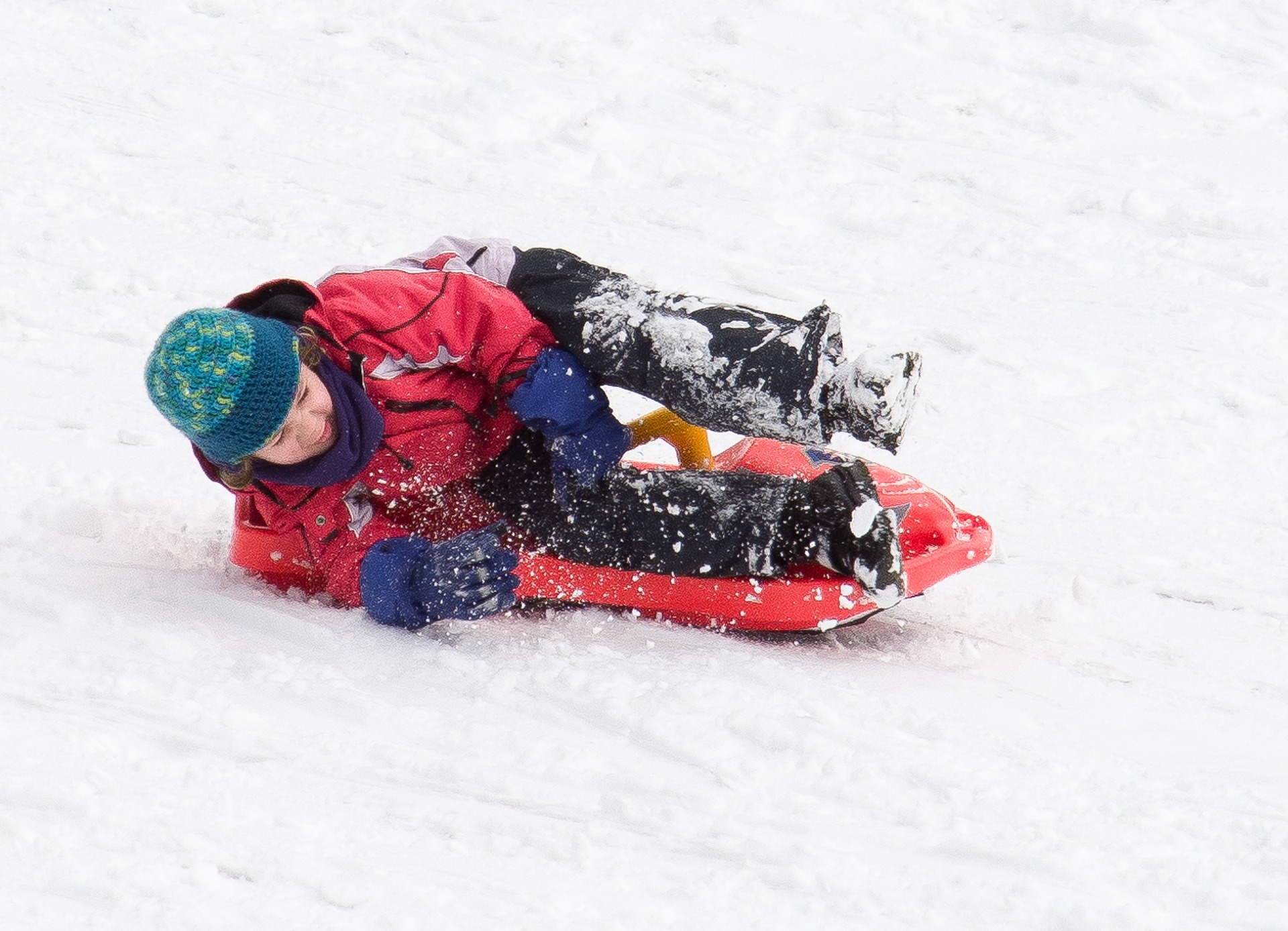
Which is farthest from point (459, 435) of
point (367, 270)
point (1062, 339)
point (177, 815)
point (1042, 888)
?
point (1062, 339)

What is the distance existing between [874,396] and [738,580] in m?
0.54

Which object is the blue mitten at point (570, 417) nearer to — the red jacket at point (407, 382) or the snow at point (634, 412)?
the red jacket at point (407, 382)

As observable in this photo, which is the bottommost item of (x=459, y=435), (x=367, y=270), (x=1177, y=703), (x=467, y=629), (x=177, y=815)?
(x=177, y=815)

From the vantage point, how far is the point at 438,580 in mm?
2209

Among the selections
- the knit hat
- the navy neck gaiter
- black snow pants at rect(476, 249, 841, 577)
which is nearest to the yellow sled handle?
black snow pants at rect(476, 249, 841, 577)

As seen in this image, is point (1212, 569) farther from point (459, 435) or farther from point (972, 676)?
point (459, 435)

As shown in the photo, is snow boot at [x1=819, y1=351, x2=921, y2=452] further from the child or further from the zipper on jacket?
the zipper on jacket

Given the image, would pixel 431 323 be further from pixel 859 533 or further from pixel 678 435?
pixel 859 533

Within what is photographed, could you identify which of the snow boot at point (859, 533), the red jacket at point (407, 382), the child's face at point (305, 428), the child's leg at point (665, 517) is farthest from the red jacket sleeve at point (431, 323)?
the snow boot at point (859, 533)

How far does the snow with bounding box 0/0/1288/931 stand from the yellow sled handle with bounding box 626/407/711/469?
444 mm

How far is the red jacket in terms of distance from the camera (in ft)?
7.21

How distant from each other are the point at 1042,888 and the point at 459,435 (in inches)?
51.8

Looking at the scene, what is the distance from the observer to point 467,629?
7.88 feet

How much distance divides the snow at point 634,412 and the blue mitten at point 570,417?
341 mm
